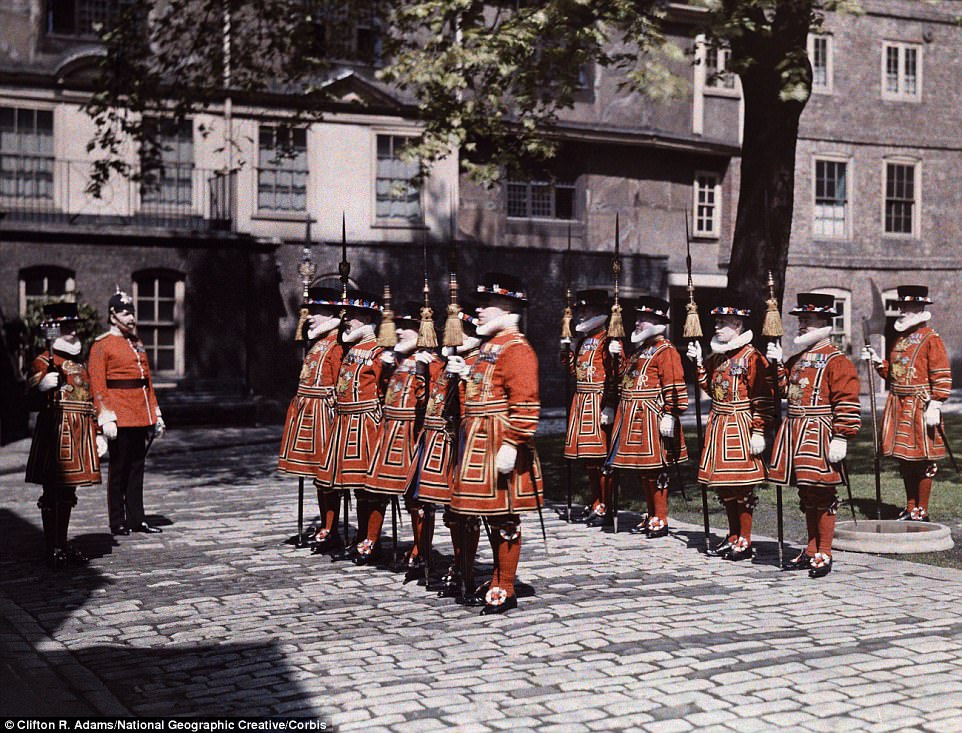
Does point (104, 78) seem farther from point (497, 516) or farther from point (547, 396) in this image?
point (547, 396)

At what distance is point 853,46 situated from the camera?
3241 cm

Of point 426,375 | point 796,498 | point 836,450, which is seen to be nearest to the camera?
point 836,450

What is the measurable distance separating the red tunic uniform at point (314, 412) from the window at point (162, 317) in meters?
15.1

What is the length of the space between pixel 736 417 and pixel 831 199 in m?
24.1

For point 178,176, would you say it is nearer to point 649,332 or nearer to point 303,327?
point 303,327

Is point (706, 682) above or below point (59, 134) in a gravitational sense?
below

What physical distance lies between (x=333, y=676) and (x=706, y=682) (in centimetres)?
194

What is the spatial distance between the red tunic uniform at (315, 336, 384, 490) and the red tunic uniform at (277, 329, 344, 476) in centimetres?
21

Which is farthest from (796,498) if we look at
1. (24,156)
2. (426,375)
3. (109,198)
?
(24,156)

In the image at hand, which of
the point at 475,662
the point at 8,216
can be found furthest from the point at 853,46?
the point at 475,662

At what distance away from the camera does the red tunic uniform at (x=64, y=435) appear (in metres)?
9.86

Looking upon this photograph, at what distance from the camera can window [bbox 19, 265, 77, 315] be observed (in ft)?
77.9

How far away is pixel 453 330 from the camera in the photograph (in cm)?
840

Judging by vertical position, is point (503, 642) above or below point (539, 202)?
below
